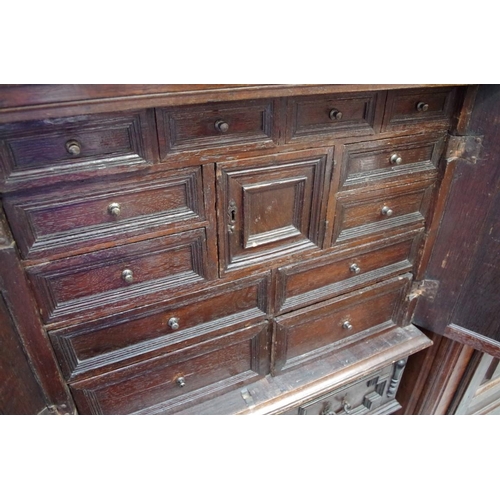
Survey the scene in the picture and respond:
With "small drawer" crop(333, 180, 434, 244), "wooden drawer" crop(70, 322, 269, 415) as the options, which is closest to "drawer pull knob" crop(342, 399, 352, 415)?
"wooden drawer" crop(70, 322, 269, 415)

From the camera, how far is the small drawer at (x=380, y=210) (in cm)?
90

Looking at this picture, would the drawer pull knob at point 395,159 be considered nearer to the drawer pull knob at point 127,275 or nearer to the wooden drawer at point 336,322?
the wooden drawer at point 336,322

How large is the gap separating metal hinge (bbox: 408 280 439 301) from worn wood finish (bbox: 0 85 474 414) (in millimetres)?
38

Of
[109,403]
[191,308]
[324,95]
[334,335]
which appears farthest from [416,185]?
[109,403]

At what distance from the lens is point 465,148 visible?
2.95 ft

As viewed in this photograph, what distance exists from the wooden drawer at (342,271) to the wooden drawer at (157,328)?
7 centimetres

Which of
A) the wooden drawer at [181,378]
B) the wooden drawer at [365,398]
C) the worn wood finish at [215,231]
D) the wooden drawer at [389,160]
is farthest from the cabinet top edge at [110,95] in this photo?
the wooden drawer at [365,398]

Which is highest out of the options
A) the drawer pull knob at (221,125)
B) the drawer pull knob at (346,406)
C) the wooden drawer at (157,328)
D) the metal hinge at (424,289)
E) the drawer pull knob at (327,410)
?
the drawer pull knob at (221,125)

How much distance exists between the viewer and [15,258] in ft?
2.08

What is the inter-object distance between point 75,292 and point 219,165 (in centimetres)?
36

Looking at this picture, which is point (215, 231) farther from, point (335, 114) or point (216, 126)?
point (335, 114)

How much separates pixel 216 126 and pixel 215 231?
21cm

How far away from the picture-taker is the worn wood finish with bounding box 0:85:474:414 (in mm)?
614

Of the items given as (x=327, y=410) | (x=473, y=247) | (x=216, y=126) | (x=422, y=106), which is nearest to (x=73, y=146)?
(x=216, y=126)
